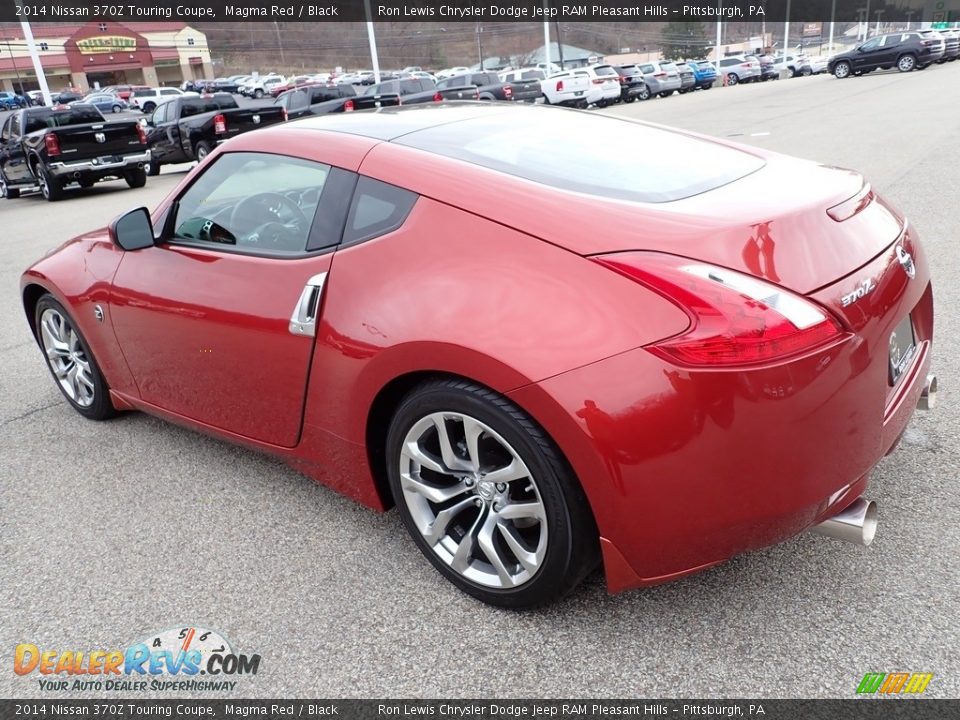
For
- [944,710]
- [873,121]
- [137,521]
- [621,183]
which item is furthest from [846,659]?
[873,121]

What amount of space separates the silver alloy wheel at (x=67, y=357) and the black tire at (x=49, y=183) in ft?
38.1

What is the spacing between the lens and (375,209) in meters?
2.63

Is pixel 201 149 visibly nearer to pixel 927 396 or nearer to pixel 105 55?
pixel 927 396

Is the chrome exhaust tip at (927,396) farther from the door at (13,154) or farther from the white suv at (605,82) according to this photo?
the white suv at (605,82)

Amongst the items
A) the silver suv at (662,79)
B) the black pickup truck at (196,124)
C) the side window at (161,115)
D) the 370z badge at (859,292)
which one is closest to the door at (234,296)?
the 370z badge at (859,292)

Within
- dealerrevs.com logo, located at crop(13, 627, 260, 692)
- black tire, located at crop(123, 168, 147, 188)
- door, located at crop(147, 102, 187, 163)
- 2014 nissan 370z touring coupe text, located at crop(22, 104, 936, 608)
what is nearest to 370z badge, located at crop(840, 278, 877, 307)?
2014 nissan 370z touring coupe text, located at crop(22, 104, 936, 608)

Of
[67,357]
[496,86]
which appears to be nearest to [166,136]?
[496,86]

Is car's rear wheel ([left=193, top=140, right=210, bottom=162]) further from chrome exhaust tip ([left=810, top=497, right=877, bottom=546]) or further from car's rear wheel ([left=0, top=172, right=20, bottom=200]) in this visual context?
chrome exhaust tip ([left=810, top=497, right=877, bottom=546])

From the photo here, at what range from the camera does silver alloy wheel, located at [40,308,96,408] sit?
4078 millimetres

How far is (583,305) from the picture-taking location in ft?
6.88

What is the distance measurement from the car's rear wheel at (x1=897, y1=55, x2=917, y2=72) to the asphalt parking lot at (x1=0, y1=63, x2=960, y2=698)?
122ft

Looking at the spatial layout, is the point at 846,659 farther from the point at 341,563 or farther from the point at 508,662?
the point at 341,563

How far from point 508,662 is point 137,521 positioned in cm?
172

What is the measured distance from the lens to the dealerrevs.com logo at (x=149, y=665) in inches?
93.9
